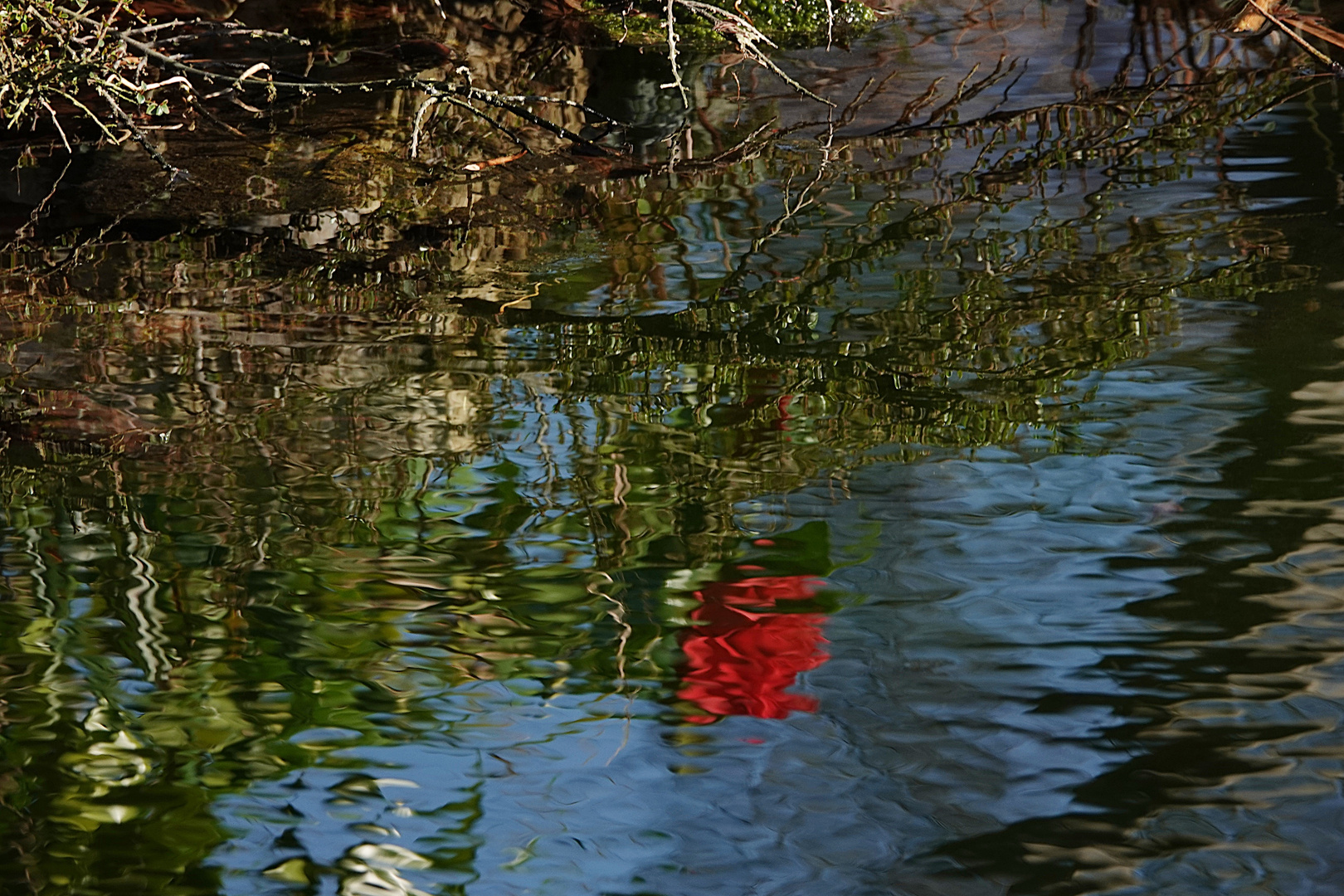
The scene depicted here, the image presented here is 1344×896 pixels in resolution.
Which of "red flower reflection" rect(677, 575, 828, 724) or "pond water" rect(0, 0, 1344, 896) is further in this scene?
"red flower reflection" rect(677, 575, 828, 724)

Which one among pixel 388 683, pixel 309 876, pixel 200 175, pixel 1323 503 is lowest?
pixel 309 876

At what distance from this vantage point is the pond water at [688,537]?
120cm

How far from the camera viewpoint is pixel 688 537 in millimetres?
1636

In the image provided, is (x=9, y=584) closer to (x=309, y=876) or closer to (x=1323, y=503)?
(x=309, y=876)

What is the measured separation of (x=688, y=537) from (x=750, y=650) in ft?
0.77

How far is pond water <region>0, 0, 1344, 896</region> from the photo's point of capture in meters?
1.20

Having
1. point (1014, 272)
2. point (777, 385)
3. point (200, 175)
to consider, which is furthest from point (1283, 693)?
point (200, 175)

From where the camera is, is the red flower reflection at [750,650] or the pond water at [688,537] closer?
the pond water at [688,537]

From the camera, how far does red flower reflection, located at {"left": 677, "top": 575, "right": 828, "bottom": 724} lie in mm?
1361

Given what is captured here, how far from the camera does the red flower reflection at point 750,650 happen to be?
1.36m

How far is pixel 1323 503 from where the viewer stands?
5.28 ft

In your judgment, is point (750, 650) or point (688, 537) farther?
point (688, 537)

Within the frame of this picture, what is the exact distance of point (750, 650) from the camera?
144 centimetres

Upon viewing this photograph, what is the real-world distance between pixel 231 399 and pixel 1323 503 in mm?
1571
